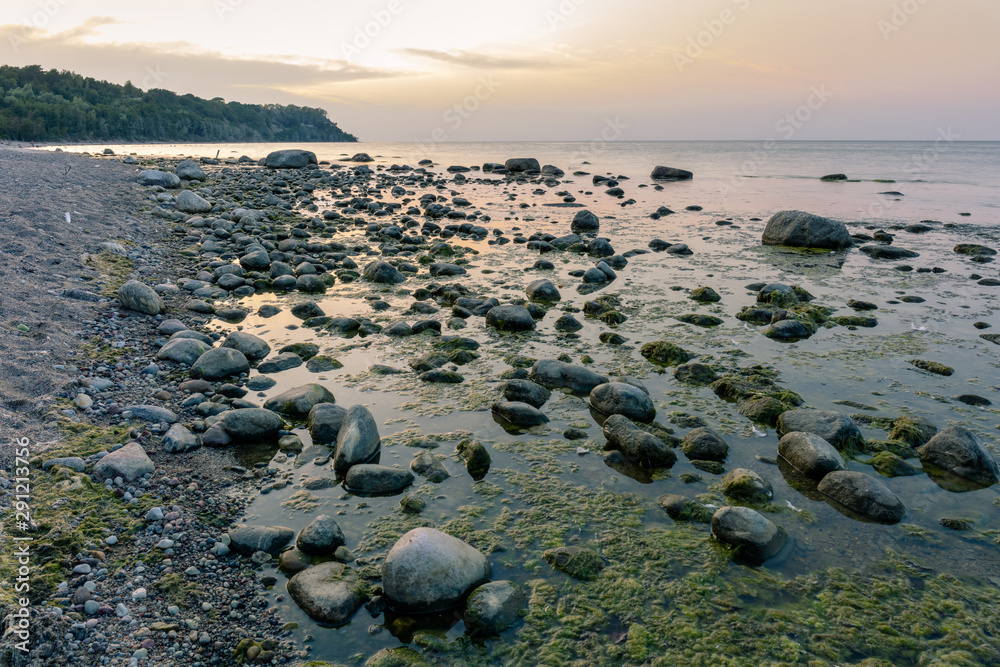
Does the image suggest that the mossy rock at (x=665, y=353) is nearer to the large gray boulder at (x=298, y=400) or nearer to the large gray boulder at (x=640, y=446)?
the large gray boulder at (x=640, y=446)

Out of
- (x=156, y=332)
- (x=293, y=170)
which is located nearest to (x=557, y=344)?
(x=156, y=332)

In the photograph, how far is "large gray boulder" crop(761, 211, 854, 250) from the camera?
15.9 m

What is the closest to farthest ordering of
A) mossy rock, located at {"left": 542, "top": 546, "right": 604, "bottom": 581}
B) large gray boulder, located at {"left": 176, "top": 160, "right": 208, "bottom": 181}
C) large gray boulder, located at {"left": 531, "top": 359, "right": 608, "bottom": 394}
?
mossy rock, located at {"left": 542, "top": 546, "right": 604, "bottom": 581}
large gray boulder, located at {"left": 531, "top": 359, "right": 608, "bottom": 394}
large gray boulder, located at {"left": 176, "top": 160, "right": 208, "bottom": 181}

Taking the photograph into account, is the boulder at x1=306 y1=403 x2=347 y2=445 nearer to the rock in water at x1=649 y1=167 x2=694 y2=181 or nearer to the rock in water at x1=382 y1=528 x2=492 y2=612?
the rock in water at x1=382 y1=528 x2=492 y2=612

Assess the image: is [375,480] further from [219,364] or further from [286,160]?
[286,160]

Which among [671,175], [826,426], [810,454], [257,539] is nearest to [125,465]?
[257,539]

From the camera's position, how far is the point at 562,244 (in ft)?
51.2

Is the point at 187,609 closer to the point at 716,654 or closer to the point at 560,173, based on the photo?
the point at 716,654

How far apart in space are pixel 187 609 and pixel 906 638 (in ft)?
15.2

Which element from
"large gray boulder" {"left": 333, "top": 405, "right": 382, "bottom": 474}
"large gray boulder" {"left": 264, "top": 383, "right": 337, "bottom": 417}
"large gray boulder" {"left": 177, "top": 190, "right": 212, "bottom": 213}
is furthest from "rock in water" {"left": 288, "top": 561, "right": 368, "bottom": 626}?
"large gray boulder" {"left": 177, "top": 190, "right": 212, "bottom": 213}

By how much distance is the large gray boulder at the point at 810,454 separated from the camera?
5.00 metres

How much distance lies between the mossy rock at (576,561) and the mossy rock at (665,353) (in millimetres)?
4095

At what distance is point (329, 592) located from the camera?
11.6 feet

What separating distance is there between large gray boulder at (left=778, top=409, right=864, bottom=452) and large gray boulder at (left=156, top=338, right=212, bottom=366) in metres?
7.22
